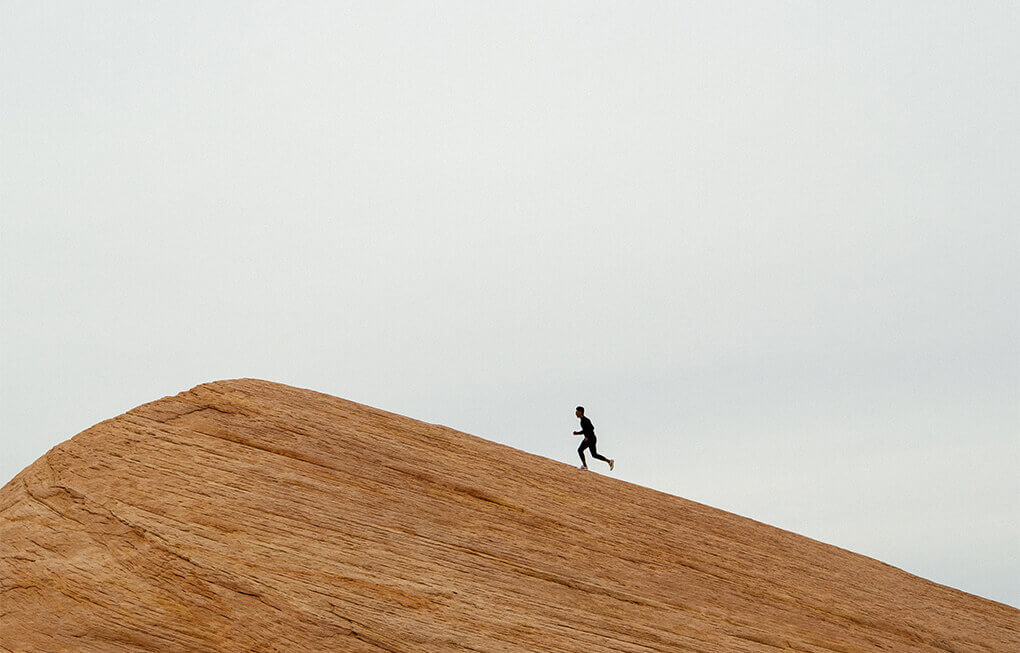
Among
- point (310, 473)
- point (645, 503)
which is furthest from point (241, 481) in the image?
point (645, 503)

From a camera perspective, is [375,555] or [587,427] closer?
[375,555]

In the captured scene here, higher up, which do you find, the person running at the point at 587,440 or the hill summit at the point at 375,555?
the person running at the point at 587,440

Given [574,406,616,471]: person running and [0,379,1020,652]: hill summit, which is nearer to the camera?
[0,379,1020,652]: hill summit

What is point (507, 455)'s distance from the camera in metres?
19.8

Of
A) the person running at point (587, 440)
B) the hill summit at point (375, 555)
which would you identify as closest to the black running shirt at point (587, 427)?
the person running at point (587, 440)

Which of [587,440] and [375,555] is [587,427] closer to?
[587,440]

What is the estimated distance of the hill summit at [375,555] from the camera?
1382 cm

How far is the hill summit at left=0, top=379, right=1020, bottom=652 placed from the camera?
13.8 meters

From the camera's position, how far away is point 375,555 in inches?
589

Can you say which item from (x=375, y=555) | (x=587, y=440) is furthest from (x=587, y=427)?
(x=375, y=555)

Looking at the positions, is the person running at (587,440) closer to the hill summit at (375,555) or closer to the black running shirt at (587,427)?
the black running shirt at (587,427)

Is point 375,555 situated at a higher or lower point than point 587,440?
lower

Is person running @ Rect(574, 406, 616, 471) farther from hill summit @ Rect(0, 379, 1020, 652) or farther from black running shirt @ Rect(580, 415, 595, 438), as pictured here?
hill summit @ Rect(0, 379, 1020, 652)

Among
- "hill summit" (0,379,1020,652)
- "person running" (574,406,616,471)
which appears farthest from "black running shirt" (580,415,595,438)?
"hill summit" (0,379,1020,652)
